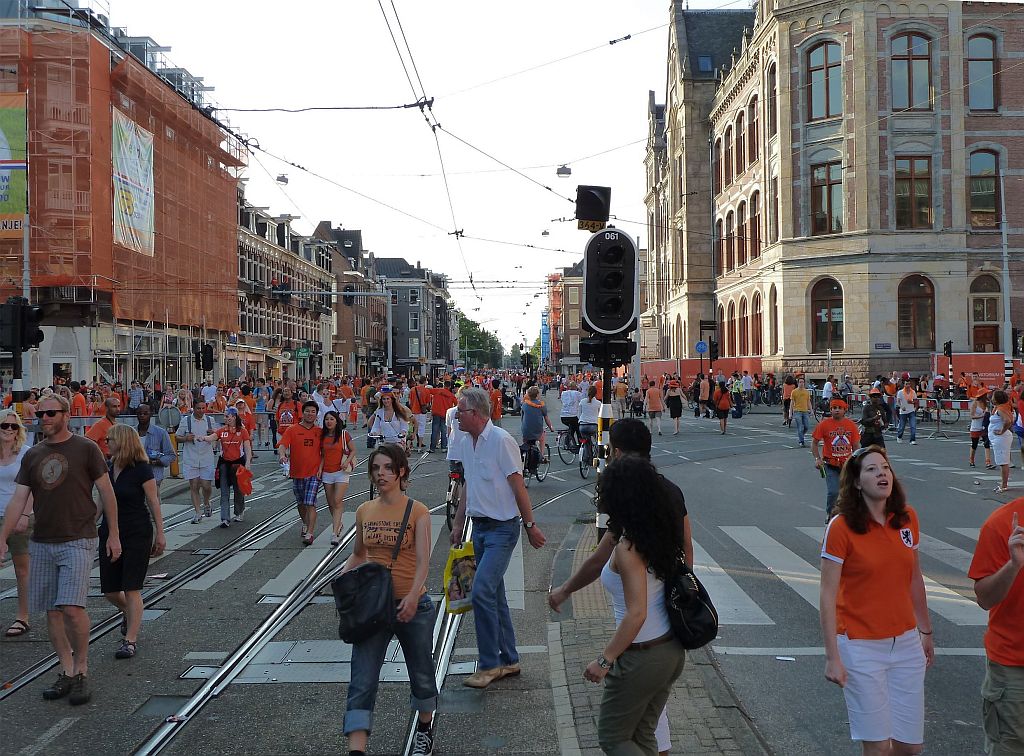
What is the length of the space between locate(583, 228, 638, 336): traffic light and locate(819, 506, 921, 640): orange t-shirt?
4516 mm

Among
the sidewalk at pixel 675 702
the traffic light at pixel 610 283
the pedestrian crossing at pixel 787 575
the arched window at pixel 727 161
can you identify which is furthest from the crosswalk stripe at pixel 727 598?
the arched window at pixel 727 161

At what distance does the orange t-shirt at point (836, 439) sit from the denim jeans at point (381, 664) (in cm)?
690

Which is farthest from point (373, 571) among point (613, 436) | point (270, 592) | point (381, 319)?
point (381, 319)

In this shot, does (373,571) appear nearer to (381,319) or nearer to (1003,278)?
(1003,278)

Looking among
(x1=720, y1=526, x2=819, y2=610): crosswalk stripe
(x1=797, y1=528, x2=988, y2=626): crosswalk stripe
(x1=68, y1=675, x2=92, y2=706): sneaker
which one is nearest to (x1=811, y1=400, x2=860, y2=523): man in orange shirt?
(x1=720, y1=526, x2=819, y2=610): crosswalk stripe

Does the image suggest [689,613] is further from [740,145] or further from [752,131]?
[740,145]

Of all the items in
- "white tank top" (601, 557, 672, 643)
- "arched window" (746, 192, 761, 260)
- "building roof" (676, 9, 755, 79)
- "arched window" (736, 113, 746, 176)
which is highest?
"building roof" (676, 9, 755, 79)

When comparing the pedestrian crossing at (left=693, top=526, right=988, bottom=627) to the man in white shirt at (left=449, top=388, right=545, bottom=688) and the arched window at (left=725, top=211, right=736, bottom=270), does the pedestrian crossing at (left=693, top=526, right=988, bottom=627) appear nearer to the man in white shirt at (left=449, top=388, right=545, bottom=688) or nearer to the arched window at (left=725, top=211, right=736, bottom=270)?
the man in white shirt at (left=449, top=388, right=545, bottom=688)

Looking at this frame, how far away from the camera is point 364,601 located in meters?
4.57

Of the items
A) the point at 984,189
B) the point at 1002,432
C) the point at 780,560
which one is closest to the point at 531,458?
the point at 780,560

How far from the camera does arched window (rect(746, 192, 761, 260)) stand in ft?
144

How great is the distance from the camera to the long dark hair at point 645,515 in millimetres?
3664

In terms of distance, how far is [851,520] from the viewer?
4.00 meters

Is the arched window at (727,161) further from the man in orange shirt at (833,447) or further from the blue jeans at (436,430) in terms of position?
the man in orange shirt at (833,447)
